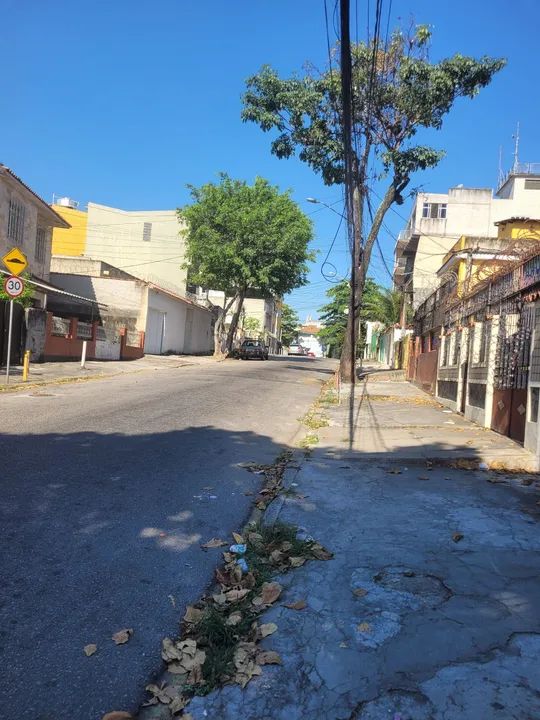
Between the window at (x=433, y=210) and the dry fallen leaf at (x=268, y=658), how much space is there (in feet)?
130

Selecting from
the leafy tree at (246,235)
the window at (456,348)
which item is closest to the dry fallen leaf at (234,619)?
the window at (456,348)

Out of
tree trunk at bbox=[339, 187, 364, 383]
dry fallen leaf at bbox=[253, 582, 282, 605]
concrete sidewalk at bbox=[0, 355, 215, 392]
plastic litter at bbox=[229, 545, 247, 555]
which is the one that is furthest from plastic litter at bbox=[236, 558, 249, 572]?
tree trunk at bbox=[339, 187, 364, 383]

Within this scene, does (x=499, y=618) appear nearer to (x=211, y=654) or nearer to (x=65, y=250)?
(x=211, y=654)

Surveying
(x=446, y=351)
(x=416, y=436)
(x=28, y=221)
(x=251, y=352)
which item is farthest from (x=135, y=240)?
(x=416, y=436)

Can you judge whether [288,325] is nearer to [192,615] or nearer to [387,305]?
[387,305]

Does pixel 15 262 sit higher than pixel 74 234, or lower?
lower

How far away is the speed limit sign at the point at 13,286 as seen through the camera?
1373 centimetres

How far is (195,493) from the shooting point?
5.83 metres

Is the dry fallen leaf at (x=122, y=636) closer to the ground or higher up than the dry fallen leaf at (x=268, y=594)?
closer to the ground

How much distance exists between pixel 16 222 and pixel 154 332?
1339 centimetres

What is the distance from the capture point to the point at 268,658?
294cm

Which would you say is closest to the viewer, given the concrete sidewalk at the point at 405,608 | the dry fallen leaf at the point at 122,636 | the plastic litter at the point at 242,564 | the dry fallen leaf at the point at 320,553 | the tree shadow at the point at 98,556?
the concrete sidewalk at the point at 405,608

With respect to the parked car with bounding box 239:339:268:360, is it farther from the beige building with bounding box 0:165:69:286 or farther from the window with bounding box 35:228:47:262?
the window with bounding box 35:228:47:262

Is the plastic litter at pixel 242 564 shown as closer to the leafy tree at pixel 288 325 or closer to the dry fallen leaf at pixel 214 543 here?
the dry fallen leaf at pixel 214 543
